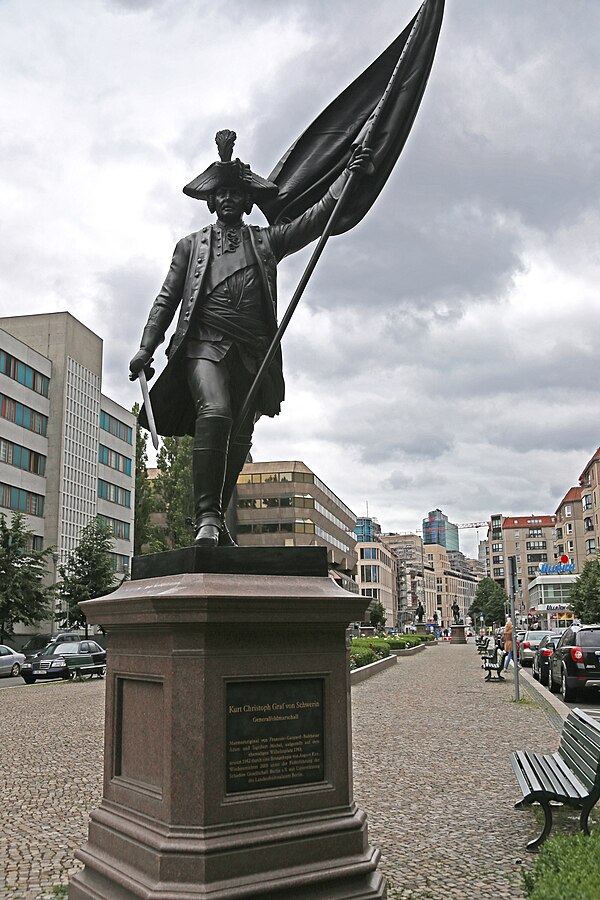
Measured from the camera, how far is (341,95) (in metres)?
6.44

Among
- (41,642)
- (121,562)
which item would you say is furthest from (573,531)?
(41,642)

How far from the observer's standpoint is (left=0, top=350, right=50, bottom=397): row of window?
47.5 metres

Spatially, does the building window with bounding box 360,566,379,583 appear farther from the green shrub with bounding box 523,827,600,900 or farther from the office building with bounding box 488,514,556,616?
the green shrub with bounding box 523,827,600,900

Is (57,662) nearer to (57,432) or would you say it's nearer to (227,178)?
(227,178)

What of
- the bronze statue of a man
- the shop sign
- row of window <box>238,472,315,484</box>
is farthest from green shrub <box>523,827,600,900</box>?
the shop sign

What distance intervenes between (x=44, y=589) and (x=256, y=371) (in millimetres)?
34186

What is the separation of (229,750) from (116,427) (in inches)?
2301

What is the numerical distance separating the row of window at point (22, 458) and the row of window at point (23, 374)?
12.1 ft

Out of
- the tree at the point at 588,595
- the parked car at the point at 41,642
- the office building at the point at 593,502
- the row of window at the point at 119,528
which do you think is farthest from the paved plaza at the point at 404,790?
the office building at the point at 593,502

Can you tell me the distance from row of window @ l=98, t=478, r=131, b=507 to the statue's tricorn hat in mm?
53905

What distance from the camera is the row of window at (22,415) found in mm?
47594

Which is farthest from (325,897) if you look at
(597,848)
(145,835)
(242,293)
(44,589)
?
(44,589)

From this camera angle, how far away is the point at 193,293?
19.3ft

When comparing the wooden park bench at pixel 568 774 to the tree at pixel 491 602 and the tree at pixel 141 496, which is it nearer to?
the tree at pixel 141 496
